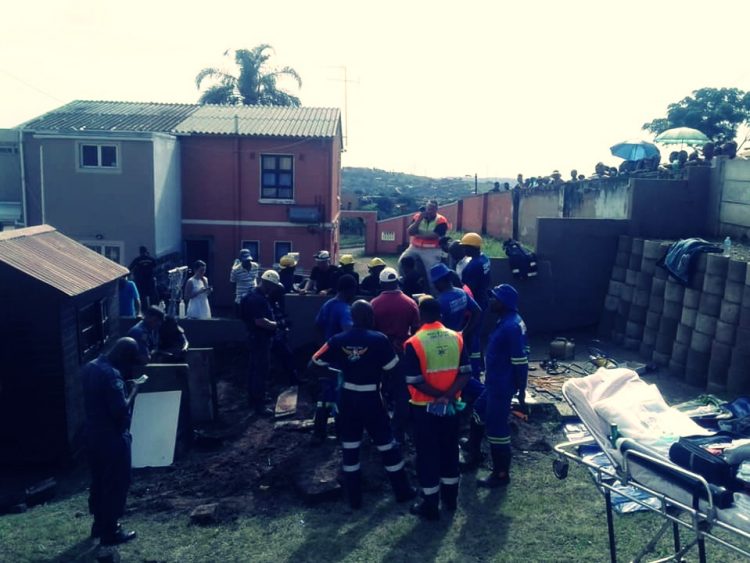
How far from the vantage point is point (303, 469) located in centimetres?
742

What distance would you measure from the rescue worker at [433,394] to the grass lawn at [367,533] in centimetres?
42

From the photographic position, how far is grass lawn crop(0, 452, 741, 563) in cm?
591

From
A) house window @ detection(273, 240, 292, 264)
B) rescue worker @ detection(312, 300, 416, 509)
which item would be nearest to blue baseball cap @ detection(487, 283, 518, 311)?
rescue worker @ detection(312, 300, 416, 509)

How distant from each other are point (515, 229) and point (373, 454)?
1861cm

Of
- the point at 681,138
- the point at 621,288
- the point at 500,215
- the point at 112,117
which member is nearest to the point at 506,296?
the point at 621,288

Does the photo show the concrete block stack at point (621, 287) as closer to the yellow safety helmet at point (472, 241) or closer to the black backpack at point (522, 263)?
the black backpack at point (522, 263)

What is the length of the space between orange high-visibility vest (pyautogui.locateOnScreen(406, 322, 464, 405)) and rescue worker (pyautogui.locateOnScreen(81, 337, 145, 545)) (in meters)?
2.46

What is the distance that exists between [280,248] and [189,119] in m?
5.15

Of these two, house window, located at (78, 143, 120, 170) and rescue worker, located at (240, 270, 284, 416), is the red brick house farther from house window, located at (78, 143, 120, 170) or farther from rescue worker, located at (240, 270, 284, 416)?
rescue worker, located at (240, 270, 284, 416)

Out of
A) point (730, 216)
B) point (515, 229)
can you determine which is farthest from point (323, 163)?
point (730, 216)

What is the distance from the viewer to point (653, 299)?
12.2 meters

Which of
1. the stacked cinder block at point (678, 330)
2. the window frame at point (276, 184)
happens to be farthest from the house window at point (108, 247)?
the stacked cinder block at point (678, 330)

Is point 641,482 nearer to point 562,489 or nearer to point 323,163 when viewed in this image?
point 562,489

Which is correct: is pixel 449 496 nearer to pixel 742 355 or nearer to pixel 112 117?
pixel 742 355
